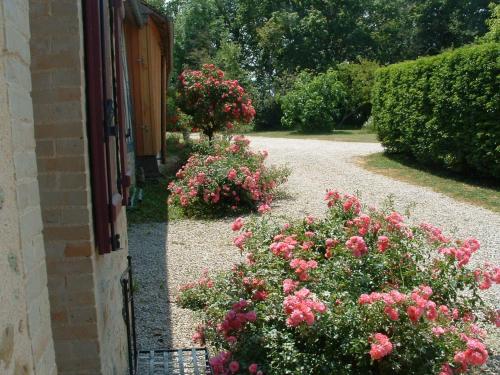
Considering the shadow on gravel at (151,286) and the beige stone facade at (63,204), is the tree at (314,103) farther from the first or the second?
the beige stone facade at (63,204)

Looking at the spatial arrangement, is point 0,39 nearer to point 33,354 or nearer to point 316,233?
point 33,354

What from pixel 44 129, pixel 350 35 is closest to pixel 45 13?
pixel 44 129

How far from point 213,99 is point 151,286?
9.29 metres

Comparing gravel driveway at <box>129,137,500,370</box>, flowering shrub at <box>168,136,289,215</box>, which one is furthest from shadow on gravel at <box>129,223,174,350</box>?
flowering shrub at <box>168,136,289,215</box>

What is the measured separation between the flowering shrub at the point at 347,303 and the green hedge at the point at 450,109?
6869 millimetres

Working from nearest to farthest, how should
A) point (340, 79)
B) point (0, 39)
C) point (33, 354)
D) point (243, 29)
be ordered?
1. point (0, 39)
2. point (33, 354)
3. point (340, 79)
4. point (243, 29)

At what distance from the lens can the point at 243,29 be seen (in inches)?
1677

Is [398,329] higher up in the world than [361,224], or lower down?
lower down

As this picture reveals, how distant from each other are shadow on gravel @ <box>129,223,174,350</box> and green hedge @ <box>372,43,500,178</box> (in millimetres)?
6339

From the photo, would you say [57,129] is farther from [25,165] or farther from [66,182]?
[25,165]

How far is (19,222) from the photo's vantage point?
1553 millimetres

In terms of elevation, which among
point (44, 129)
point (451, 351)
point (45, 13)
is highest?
point (45, 13)

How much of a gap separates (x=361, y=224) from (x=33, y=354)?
2738 millimetres

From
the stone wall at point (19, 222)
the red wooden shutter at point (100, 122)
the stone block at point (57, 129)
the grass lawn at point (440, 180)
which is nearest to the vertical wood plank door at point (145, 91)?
the grass lawn at point (440, 180)
